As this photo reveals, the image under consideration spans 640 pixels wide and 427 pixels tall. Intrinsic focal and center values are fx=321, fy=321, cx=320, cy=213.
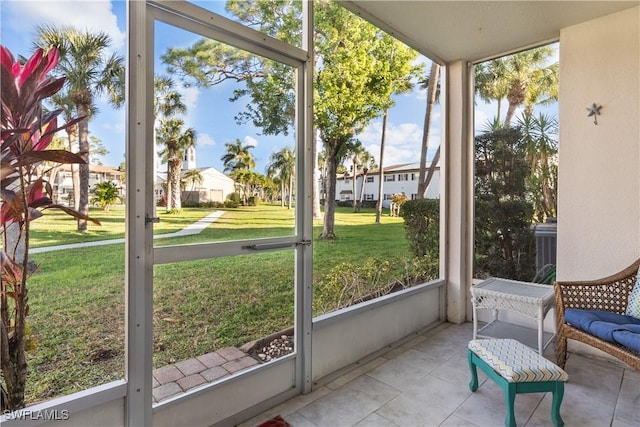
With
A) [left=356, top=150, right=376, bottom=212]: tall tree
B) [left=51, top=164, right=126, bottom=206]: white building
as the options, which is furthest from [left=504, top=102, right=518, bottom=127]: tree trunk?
[left=51, top=164, right=126, bottom=206]: white building

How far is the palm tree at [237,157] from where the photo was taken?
186cm

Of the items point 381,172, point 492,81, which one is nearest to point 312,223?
point 381,172

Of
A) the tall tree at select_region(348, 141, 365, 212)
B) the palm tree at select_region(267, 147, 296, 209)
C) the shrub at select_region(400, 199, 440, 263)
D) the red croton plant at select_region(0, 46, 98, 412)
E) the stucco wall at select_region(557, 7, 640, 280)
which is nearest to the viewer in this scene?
the red croton plant at select_region(0, 46, 98, 412)

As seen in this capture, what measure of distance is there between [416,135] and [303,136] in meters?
1.62

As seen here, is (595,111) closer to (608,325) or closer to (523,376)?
(608,325)

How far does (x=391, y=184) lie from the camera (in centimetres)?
316

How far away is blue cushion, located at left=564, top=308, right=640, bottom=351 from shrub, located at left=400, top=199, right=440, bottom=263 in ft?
4.34

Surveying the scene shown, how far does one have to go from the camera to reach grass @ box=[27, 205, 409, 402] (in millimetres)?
1333

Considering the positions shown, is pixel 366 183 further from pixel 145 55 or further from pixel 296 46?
pixel 145 55

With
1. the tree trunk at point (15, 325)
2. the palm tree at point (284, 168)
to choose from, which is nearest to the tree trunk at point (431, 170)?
the palm tree at point (284, 168)

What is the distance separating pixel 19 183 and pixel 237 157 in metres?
0.96

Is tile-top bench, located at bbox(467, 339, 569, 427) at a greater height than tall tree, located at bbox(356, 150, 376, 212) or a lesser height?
lesser

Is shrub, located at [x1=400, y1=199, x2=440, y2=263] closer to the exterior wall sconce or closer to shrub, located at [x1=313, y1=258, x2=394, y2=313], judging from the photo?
shrub, located at [x1=313, y1=258, x2=394, y2=313]

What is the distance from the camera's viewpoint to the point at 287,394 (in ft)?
6.79
